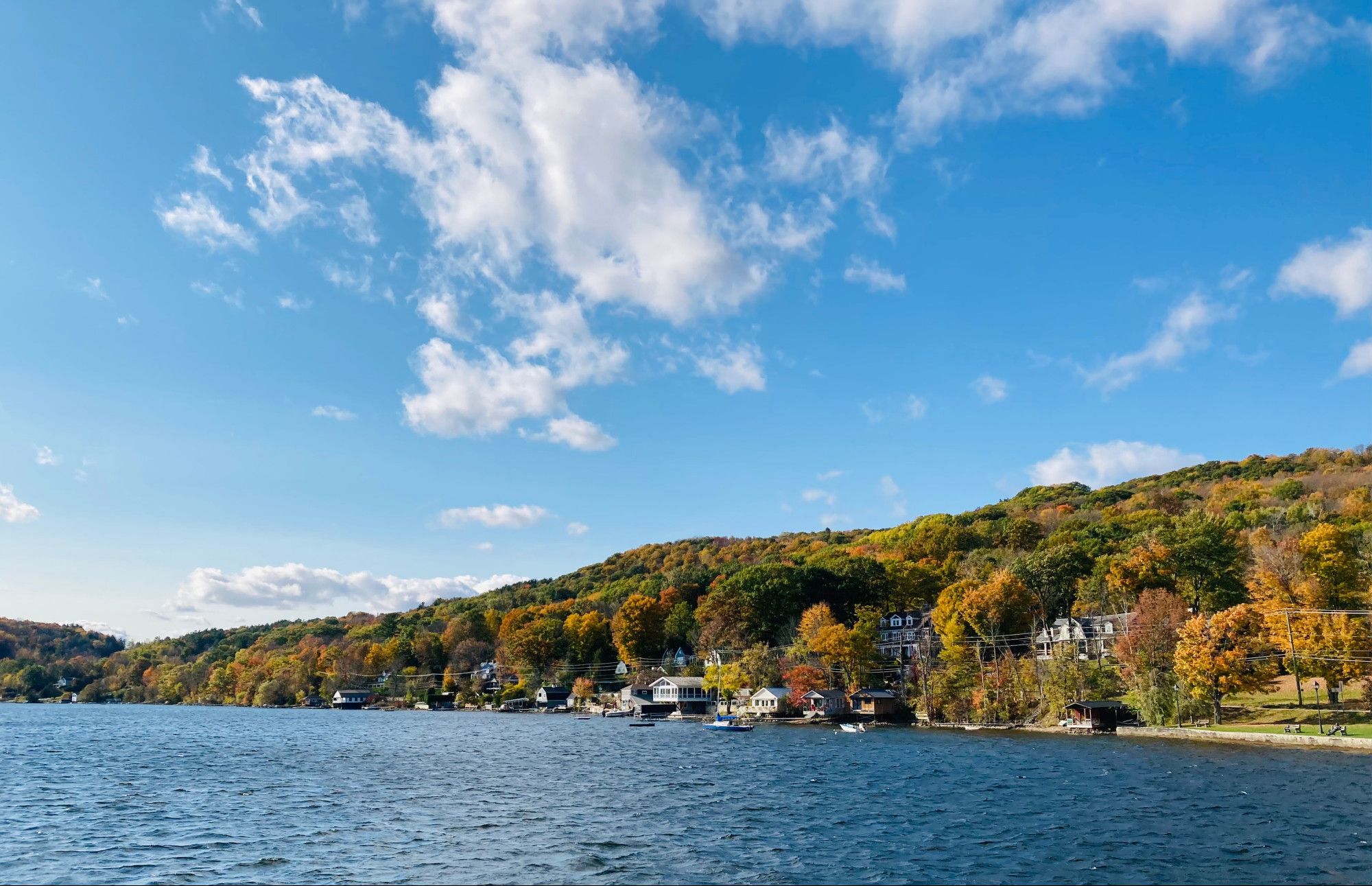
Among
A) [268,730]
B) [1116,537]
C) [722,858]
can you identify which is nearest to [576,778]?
[722,858]

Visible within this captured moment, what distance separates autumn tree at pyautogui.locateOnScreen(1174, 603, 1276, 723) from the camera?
63.2m

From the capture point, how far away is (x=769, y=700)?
4090 inches

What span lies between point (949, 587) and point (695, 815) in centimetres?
8510

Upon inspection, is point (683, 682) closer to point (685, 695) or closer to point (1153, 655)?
point (685, 695)

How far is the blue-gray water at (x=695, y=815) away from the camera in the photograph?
25000 mm

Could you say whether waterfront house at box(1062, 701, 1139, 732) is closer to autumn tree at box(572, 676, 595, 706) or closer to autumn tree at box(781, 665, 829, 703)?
autumn tree at box(781, 665, 829, 703)

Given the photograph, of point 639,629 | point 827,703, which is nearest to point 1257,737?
point 827,703

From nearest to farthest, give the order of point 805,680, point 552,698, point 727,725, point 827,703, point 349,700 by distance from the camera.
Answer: point 727,725
point 827,703
point 805,680
point 552,698
point 349,700

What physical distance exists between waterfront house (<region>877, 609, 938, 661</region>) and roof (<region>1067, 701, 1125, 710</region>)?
3649cm

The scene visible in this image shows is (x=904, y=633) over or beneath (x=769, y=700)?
over

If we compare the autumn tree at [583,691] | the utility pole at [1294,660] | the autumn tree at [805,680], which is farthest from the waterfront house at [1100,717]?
the autumn tree at [583,691]

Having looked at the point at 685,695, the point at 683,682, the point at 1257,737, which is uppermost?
the point at 1257,737

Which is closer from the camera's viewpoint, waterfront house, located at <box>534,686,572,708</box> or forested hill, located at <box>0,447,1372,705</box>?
forested hill, located at <box>0,447,1372,705</box>

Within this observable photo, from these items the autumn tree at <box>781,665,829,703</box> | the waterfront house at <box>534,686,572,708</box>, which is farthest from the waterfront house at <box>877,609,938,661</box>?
the waterfront house at <box>534,686,572,708</box>
